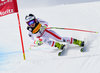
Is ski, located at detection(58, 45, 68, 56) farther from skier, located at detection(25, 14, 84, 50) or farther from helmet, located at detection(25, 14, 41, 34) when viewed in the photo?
helmet, located at detection(25, 14, 41, 34)

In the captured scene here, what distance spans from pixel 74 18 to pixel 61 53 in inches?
82.5

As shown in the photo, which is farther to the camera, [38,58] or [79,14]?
[79,14]

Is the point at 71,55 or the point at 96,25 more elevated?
the point at 96,25

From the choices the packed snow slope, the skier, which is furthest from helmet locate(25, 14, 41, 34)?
the packed snow slope

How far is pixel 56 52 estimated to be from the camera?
3.97 metres

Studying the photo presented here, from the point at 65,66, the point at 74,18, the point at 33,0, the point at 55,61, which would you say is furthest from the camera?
the point at 33,0

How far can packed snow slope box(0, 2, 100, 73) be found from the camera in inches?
134

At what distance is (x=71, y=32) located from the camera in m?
4.75

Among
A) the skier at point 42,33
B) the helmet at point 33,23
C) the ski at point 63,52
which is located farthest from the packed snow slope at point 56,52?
the helmet at point 33,23

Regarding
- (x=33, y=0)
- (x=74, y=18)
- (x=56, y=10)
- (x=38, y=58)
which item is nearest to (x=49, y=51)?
(x=38, y=58)

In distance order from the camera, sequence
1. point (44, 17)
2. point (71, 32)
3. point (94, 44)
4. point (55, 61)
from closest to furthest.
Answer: point (55, 61) < point (94, 44) < point (71, 32) < point (44, 17)

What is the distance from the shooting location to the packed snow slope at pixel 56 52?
3.41m

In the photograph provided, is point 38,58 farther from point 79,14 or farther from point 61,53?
point 79,14

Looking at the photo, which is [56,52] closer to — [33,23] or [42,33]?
[42,33]
